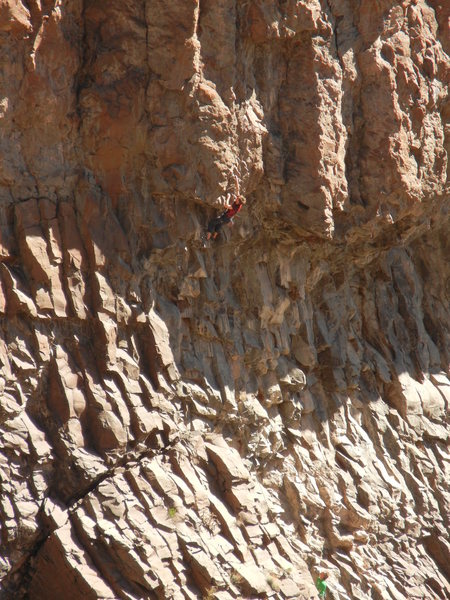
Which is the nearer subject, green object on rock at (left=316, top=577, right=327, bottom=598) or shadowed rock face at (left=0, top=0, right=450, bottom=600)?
shadowed rock face at (left=0, top=0, right=450, bottom=600)

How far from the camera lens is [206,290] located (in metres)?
6.99

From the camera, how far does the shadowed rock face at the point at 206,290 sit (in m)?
5.94

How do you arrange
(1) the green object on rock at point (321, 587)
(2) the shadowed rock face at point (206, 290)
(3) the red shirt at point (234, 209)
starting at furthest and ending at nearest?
(1) the green object on rock at point (321, 587), (3) the red shirt at point (234, 209), (2) the shadowed rock face at point (206, 290)

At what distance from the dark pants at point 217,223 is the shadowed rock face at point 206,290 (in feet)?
0.34

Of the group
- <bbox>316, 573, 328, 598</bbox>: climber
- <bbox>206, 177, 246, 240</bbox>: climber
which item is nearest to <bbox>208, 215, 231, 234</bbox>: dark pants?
<bbox>206, 177, 246, 240</bbox>: climber

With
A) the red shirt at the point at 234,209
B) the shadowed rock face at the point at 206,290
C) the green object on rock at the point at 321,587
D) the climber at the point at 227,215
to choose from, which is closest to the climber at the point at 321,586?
the green object on rock at the point at 321,587

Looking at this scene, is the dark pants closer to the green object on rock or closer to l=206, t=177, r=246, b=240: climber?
l=206, t=177, r=246, b=240: climber

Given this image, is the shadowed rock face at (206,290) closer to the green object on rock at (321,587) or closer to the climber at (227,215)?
the climber at (227,215)

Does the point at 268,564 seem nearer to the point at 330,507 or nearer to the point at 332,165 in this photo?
the point at 330,507

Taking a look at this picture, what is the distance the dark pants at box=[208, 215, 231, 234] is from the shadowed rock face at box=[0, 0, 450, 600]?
0.10 meters

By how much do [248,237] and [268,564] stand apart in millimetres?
2829

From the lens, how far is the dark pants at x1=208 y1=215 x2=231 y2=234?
675 cm

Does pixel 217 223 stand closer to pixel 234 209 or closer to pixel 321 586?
pixel 234 209

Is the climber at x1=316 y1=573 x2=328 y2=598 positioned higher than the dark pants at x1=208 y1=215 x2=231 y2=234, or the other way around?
the dark pants at x1=208 y1=215 x2=231 y2=234
